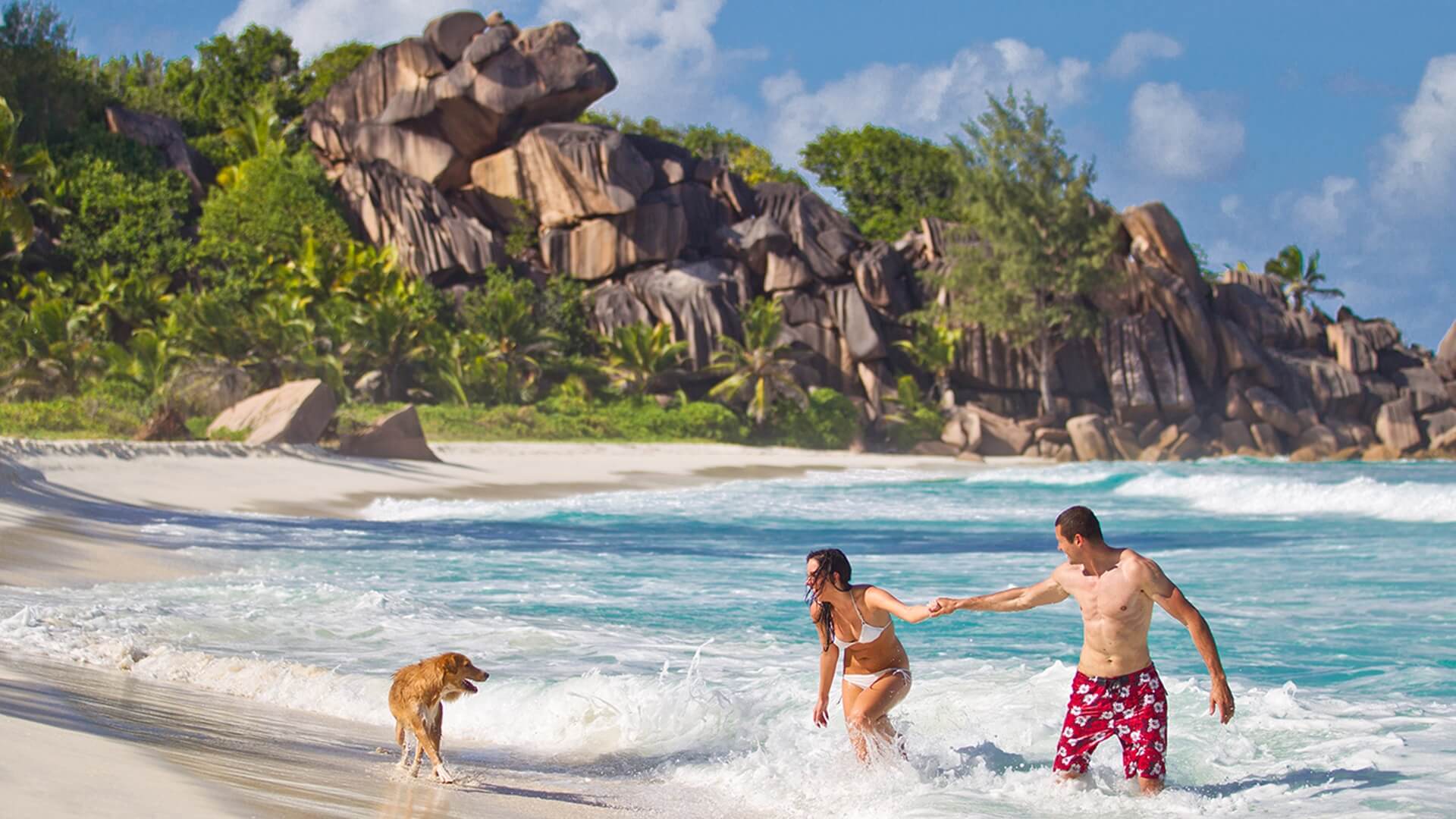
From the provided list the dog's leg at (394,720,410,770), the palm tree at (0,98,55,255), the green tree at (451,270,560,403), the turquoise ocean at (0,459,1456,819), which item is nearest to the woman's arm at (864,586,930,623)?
the turquoise ocean at (0,459,1456,819)

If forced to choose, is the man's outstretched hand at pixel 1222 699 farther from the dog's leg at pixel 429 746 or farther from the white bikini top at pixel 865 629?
the dog's leg at pixel 429 746

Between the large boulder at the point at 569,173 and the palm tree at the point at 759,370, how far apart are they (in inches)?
242

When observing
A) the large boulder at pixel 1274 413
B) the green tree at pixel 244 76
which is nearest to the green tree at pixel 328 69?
the green tree at pixel 244 76

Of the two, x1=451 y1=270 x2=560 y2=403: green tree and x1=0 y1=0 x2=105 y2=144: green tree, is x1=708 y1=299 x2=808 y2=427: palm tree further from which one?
x1=0 y1=0 x2=105 y2=144: green tree

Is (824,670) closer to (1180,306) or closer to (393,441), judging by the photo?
(393,441)

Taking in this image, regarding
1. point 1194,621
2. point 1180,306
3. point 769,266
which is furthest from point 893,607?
point 1180,306

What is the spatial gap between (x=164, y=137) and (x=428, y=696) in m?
45.9

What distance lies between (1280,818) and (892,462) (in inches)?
1286

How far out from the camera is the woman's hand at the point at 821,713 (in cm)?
546

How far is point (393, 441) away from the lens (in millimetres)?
26219

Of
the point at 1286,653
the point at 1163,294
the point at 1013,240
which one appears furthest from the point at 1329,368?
the point at 1286,653

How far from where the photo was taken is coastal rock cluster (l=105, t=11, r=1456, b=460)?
43.8 meters

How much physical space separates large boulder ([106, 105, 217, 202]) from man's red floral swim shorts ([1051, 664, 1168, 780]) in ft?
147

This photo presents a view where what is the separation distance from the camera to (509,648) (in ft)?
27.0
